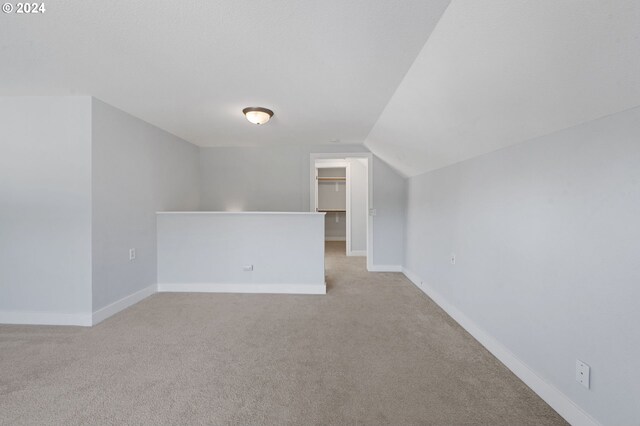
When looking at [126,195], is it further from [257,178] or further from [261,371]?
[261,371]

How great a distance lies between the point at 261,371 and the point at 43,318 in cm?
243

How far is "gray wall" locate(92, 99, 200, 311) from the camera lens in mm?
2631

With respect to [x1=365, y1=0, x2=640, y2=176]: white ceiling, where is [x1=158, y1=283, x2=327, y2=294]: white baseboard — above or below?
below

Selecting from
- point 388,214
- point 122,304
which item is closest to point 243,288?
point 122,304

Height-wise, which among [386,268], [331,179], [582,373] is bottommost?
[386,268]

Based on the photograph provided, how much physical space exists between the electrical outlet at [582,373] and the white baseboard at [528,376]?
0.15m

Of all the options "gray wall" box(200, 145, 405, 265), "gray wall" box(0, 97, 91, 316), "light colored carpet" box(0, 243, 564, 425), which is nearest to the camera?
"light colored carpet" box(0, 243, 564, 425)

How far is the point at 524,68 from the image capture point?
4.37 feet

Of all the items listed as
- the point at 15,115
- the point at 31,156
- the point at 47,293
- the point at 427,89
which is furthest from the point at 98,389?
the point at 427,89

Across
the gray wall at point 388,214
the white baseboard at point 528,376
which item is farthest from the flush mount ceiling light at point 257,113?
the white baseboard at point 528,376

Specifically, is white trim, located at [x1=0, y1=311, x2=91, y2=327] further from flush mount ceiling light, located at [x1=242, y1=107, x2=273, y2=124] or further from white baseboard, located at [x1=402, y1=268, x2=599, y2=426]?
white baseboard, located at [x1=402, y1=268, x2=599, y2=426]

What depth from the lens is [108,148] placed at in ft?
8.93

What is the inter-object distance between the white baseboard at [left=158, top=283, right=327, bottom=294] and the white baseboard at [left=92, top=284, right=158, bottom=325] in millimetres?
184

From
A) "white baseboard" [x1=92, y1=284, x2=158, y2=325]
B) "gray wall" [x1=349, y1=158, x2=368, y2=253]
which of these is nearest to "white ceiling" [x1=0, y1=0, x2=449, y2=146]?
"white baseboard" [x1=92, y1=284, x2=158, y2=325]
